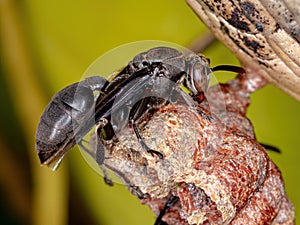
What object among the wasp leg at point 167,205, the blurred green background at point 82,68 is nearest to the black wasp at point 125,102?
the wasp leg at point 167,205

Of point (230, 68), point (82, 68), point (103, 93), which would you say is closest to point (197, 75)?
point (230, 68)

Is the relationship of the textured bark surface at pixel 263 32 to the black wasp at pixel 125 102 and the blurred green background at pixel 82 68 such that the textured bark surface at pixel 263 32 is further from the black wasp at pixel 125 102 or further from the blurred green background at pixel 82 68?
the blurred green background at pixel 82 68

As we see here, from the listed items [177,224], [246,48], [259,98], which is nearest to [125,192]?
[259,98]

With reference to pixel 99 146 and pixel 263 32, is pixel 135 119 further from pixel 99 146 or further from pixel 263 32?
pixel 263 32

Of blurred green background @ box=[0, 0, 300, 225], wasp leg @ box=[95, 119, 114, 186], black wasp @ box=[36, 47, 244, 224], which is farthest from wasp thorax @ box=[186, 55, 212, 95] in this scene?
blurred green background @ box=[0, 0, 300, 225]

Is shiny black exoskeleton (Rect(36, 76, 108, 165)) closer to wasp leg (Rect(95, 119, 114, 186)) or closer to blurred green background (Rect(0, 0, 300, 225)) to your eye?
wasp leg (Rect(95, 119, 114, 186))
